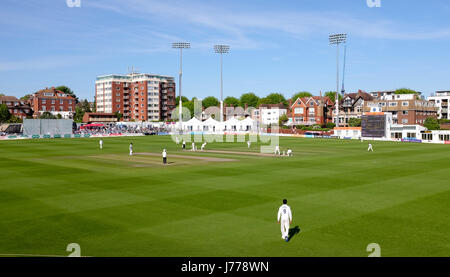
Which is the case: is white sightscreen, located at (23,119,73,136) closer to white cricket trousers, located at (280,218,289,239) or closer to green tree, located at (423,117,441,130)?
white cricket trousers, located at (280,218,289,239)

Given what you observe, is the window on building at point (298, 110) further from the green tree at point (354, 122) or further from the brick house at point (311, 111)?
the green tree at point (354, 122)

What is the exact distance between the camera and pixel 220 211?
59.2 feet

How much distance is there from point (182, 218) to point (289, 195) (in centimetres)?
757

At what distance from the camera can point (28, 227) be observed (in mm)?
15164

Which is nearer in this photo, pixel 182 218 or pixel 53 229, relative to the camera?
pixel 53 229

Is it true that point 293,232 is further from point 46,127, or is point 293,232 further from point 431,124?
point 431,124

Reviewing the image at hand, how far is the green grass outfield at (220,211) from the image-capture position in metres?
13.0

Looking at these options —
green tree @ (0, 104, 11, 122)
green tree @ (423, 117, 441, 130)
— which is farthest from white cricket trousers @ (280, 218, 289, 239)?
green tree @ (0, 104, 11, 122)
